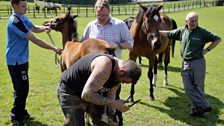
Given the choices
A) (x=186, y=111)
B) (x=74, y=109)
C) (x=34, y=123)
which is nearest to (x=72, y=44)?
(x=34, y=123)

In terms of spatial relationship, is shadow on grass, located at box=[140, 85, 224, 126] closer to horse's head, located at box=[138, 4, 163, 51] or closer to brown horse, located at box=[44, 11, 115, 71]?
horse's head, located at box=[138, 4, 163, 51]

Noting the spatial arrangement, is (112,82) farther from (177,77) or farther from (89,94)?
(177,77)

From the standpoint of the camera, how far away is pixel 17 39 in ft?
16.4

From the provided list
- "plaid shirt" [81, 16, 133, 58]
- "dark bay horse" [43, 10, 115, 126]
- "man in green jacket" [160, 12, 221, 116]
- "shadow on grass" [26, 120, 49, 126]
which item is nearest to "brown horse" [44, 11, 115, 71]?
"dark bay horse" [43, 10, 115, 126]

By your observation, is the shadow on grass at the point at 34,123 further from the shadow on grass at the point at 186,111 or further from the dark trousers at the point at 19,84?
the shadow on grass at the point at 186,111

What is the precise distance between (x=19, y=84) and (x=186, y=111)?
11.3 feet

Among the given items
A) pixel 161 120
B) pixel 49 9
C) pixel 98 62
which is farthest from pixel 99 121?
pixel 49 9

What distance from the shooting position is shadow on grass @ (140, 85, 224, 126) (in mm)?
5797

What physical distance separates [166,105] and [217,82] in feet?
8.90

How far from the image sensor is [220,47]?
15.2 m

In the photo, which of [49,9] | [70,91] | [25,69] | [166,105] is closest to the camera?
[70,91]

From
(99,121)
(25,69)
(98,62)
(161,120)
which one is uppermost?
(98,62)

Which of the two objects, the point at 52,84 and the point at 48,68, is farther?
the point at 48,68

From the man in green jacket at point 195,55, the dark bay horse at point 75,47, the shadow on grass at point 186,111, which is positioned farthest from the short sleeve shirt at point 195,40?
the dark bay horse at point 75,47
